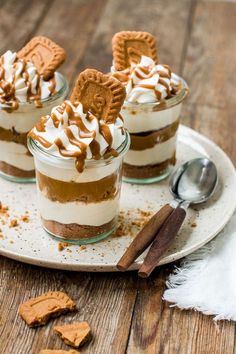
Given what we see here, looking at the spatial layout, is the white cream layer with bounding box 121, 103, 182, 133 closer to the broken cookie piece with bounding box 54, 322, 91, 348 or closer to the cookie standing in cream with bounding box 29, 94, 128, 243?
the cookie standing in cream with bounding box 29, 94, 128, 243

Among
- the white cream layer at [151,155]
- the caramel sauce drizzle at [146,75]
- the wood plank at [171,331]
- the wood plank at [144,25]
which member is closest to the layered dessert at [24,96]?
the caramel sauce drizzle at [146,75]

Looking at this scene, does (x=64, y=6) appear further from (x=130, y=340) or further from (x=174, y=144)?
(x=130, y=340)

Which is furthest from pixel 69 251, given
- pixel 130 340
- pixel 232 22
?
pixel 232 22

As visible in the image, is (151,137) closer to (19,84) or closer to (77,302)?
(19,84)

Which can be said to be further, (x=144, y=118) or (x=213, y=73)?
(x=213, y=73)

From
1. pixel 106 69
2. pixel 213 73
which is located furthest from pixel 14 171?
pixel 213 73

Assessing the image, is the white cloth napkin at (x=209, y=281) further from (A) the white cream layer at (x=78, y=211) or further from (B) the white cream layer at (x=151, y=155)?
(B) the white cream layer at (x=151, y=155)
